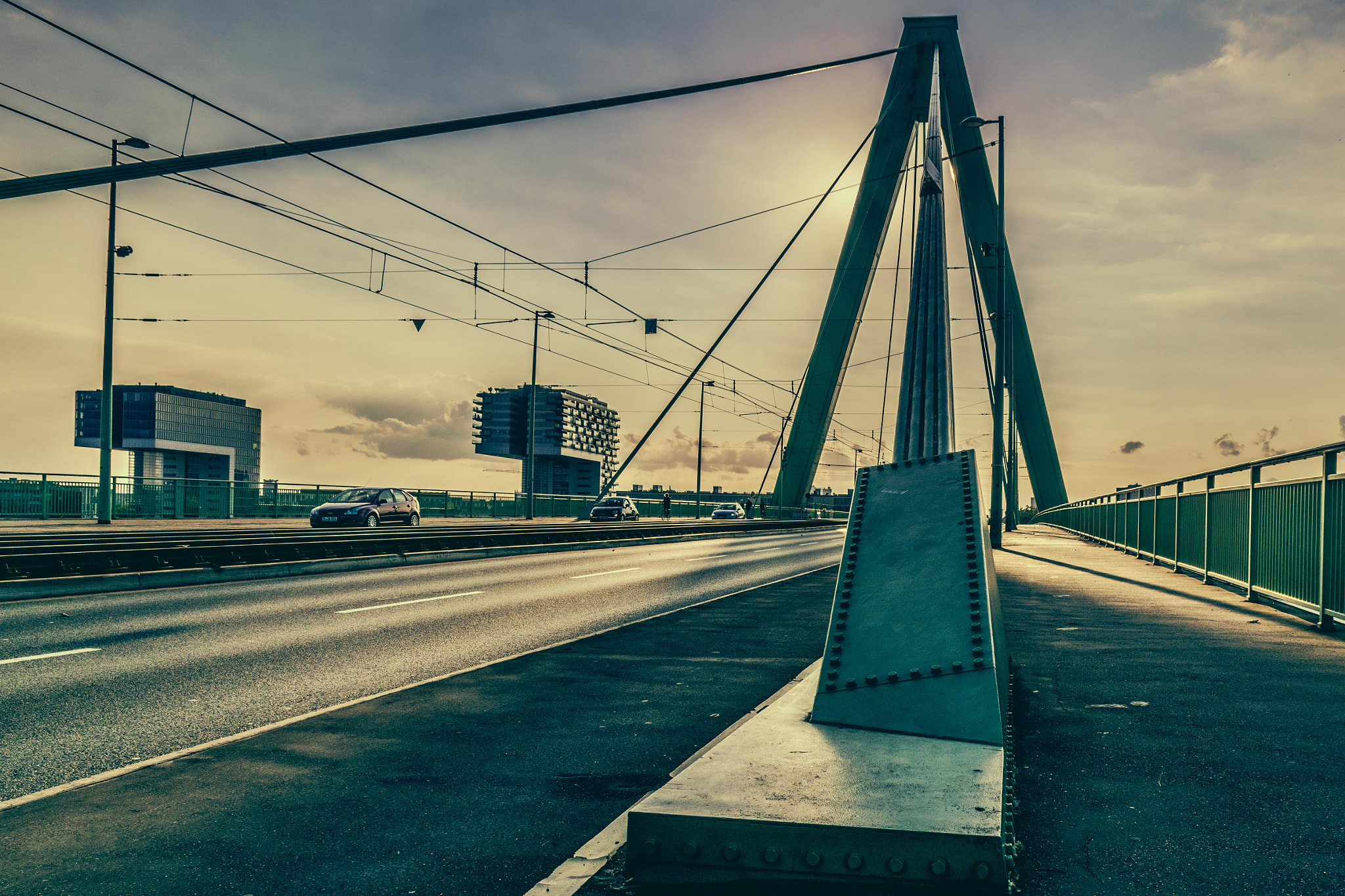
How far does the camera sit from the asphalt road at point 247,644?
524 cm

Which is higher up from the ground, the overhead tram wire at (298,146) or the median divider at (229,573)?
the overhead tram wire at (298,146)

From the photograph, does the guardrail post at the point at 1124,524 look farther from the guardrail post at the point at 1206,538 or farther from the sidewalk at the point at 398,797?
the sidewalk at the point at 398,797

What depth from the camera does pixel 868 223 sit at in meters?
39.6

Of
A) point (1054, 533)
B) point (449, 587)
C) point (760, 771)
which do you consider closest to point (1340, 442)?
point (760, 771)

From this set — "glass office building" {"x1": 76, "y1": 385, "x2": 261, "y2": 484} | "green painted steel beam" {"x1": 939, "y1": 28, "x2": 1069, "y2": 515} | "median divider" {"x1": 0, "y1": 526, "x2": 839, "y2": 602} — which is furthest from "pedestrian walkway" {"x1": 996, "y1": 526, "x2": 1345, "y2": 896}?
"glass office building" {"x1": 76, "y1": 385, "x2": 261, "y2": 484}

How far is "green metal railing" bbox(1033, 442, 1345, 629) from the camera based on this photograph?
27.2ft

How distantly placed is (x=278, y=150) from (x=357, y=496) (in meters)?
26.4

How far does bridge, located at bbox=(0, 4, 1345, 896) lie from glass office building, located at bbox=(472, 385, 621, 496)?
10142cm

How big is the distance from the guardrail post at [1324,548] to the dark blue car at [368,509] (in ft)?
95.2

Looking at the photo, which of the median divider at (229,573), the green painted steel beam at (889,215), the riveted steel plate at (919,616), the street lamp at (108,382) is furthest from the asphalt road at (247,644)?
the green painted steel beam at (889,215)

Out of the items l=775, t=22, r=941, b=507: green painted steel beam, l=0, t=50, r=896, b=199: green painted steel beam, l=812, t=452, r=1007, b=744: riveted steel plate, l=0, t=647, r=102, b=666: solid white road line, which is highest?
l=775, t=22, r=941, b=507: green painted steel beam

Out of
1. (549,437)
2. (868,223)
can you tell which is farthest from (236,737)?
(549,437)

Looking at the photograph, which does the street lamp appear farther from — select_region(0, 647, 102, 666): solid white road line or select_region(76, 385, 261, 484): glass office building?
select_region(76, 385, 261, 484): glass office building

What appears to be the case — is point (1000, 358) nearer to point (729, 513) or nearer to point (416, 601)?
point (416, 601)
